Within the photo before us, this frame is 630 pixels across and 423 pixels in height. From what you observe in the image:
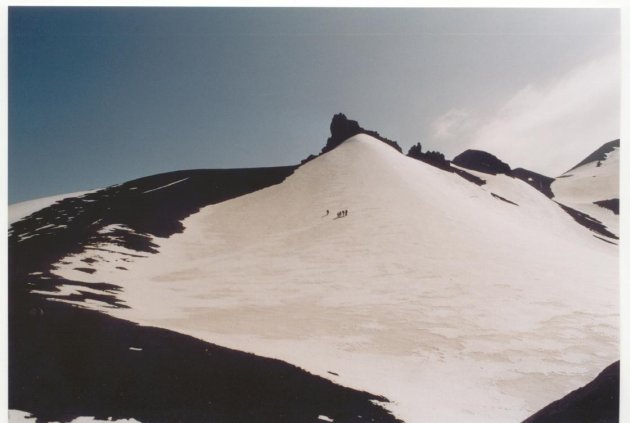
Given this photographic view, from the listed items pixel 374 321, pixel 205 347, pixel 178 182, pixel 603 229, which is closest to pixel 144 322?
pixel 205 347

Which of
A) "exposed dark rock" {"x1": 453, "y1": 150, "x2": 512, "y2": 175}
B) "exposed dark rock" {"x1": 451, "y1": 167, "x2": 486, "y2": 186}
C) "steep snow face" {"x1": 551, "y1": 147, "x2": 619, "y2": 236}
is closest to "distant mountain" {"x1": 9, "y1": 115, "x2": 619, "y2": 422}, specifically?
"exposed dark rock" {"x1": 451, "y1": 167, "x2": 486, "y2": 186}

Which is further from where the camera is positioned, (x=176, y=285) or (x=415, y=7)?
(x=176, y=285)

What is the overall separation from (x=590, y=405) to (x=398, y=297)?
7.61 m

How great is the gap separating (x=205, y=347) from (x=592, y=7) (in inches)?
658

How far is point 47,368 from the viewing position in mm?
10789

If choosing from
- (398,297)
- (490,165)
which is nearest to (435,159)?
(490,165)

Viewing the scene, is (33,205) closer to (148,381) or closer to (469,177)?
(148,381)

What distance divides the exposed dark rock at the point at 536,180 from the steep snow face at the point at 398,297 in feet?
134

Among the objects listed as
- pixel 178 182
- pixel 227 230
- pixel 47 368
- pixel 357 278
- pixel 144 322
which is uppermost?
pixel 178 182

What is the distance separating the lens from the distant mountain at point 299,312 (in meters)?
10.7

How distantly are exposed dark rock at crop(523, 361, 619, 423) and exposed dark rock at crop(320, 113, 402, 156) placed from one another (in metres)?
14.6

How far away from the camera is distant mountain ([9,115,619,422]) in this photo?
10703 millimetres

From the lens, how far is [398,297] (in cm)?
1750

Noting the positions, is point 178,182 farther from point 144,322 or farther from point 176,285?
point 144,322
